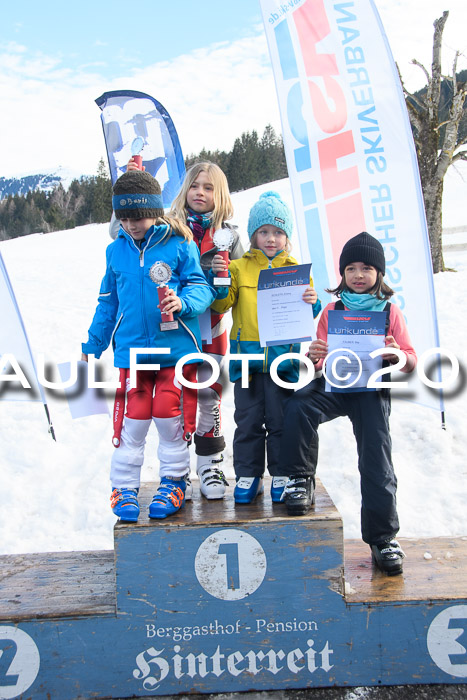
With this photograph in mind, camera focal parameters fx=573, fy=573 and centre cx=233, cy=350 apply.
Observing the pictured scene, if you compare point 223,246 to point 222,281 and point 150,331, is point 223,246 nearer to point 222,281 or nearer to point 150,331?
point 222,281

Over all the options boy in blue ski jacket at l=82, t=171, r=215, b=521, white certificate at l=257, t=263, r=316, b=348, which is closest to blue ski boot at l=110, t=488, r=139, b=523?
boy in blue ski jacket at l=82, t=171, r=215, b=521

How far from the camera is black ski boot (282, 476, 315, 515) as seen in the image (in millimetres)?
2541

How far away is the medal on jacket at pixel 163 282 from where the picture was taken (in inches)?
99.6

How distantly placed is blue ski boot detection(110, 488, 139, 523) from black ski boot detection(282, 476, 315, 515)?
0.68 metres

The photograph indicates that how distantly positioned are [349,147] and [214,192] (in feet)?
3.15

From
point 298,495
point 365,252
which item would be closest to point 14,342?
point 298,495

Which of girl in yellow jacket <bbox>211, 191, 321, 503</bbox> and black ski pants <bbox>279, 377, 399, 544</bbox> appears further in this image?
girl in yellow jacket <bbox>211, 191, 321, 503</bbox>

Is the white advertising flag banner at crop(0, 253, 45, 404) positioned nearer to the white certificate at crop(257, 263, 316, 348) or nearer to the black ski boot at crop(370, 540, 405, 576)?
the white certificate at crop(257, 263, 316, 348)

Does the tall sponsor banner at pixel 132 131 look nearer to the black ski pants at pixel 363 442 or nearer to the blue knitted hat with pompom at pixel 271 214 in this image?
the blue knitted hat with pompom at pixel 271 214

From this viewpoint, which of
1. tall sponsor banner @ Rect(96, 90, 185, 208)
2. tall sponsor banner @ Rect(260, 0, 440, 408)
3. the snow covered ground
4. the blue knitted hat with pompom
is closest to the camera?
the blue knitted hat with pompom

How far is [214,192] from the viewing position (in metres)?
3.06

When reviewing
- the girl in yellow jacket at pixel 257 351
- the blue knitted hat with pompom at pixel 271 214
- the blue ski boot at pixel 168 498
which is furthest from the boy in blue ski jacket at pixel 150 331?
the blue knitted hat with pompom at pixel 271 214

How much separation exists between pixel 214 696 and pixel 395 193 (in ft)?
9.09

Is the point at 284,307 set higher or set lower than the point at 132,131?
lower
